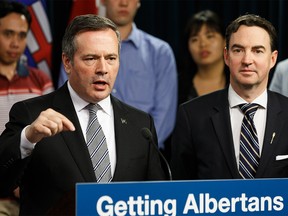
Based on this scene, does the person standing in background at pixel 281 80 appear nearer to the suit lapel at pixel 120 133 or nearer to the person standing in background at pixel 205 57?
the person standing in background at pixel 205 57

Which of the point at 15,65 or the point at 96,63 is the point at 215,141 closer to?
the point at 96,63

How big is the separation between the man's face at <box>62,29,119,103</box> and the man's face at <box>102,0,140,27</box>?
158 centimetres

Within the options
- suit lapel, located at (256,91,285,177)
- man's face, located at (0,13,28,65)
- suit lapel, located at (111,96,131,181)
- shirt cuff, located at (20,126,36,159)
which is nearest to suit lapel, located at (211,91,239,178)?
suit lapel, located at (256,91,285,177)

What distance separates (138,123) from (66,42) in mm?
398

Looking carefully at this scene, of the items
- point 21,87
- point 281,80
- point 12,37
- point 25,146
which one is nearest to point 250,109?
point 281,80

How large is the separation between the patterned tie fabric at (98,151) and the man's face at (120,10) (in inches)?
66.3

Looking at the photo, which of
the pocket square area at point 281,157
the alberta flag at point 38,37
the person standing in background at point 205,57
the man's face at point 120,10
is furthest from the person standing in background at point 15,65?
the pocket square area at point 281,157

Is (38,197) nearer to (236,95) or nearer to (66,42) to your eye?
(66,42)

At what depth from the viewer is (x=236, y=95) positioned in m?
2.64

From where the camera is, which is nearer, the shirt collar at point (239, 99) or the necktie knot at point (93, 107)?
the necktie knot at point (93, 107)

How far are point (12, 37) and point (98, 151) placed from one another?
1689 mm

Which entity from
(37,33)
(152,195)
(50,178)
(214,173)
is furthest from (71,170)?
(37,33)

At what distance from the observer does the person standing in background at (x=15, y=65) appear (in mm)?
3641

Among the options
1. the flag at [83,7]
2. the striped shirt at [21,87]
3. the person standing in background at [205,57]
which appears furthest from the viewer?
the flag at [83,7]
